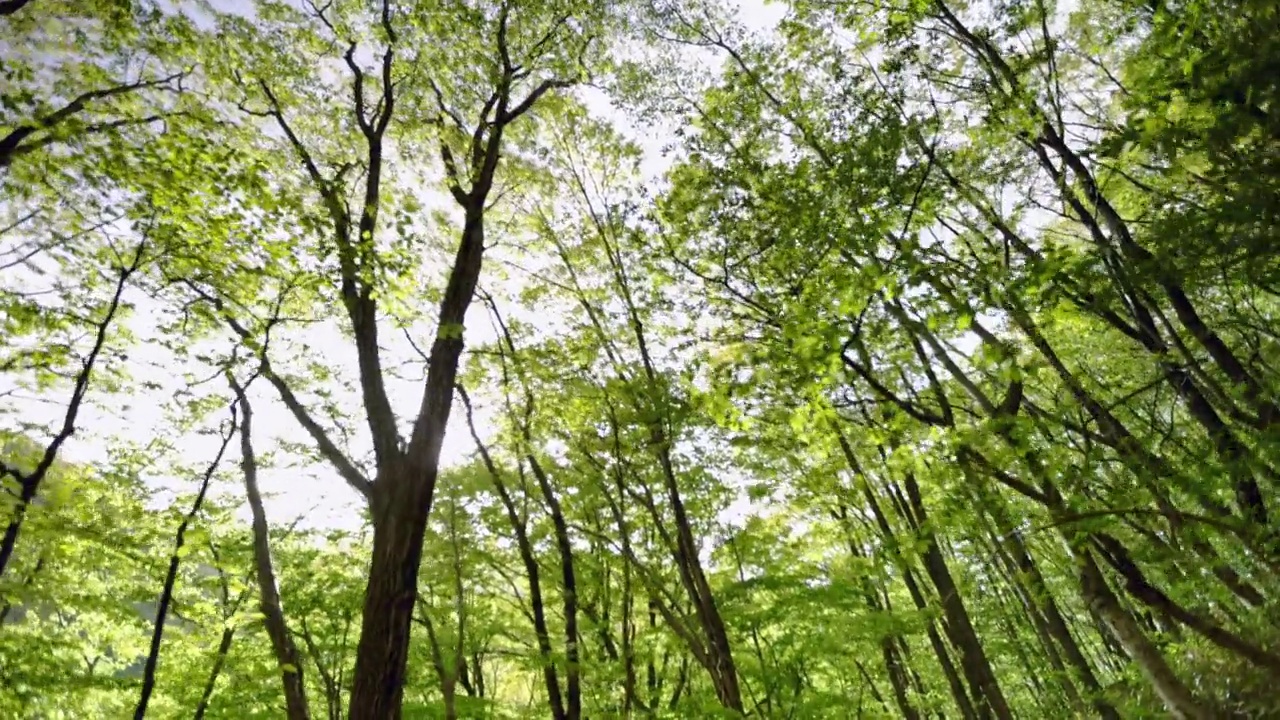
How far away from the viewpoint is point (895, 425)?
12.8 ft

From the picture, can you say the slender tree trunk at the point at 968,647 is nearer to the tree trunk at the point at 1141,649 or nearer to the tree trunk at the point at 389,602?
the tree trunk at the point at 1141,649

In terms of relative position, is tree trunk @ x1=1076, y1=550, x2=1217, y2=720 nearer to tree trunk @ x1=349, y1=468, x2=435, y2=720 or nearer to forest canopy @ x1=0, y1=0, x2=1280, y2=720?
forest canopy @ x1=0, y1=0, x2=1280, y2=720

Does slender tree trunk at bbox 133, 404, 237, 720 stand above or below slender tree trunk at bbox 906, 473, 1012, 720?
above

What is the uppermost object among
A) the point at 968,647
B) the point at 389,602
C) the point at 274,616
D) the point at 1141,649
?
the point at 274,616

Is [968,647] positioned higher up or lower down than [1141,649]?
higher up

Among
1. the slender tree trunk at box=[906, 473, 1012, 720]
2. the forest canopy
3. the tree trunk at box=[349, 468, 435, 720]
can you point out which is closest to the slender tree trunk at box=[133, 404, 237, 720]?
the forest canopy

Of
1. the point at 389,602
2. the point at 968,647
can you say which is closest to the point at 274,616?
the point at 389,602

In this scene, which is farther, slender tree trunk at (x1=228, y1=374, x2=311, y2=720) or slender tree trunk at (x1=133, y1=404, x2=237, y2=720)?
slender tree trunk at (x1=228, y1=374, x2=311, y2=720)

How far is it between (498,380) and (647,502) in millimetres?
3599

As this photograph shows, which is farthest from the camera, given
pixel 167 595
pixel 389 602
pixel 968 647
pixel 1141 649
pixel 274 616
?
Answer: pixel 274 616

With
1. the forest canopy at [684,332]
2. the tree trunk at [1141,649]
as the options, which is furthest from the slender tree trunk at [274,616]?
the tree trunk at [1141,649]

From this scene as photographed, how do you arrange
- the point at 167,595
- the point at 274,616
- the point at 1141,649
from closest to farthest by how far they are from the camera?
the point at 1141,649 → the point at 167,595 → the point at 274,616

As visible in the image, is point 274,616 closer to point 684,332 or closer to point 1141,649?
point 684,332

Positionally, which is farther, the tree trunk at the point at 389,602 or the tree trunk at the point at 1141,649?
the tree trunk at the point at 1141,649
